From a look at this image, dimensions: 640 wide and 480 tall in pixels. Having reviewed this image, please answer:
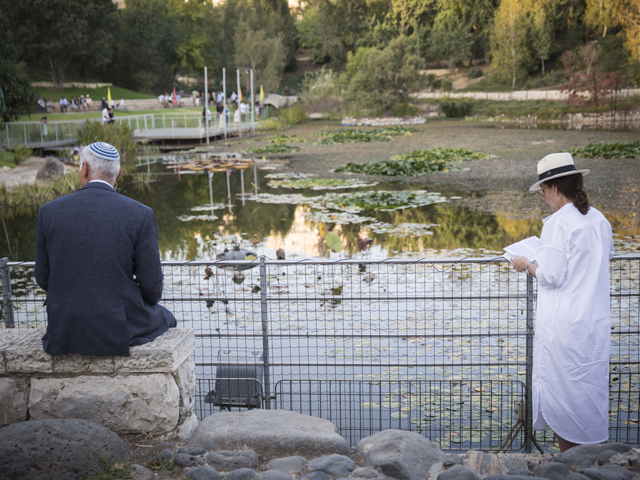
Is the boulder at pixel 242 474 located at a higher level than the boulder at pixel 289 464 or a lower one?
higher

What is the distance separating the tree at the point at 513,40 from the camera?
61750 millimetres

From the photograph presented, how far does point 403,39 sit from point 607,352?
46218 millimetres

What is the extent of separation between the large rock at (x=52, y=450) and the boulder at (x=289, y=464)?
79cm

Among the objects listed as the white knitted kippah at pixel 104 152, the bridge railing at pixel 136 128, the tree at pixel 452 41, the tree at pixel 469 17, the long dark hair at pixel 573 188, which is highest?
the tree at pixel 469 17

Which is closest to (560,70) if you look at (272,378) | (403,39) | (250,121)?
(403,39)

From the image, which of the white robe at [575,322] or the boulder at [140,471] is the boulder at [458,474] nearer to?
the white robe at [575,322]

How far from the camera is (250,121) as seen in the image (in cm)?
4038

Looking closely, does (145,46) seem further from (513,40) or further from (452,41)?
(513,40)

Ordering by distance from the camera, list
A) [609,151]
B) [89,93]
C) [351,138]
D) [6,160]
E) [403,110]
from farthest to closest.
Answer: [89,93] → [403,110] → [351,138] → [609,151] → [6,160]

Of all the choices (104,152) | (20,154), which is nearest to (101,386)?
(104,152)

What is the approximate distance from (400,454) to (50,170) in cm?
→ 1851

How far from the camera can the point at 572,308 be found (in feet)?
11.2

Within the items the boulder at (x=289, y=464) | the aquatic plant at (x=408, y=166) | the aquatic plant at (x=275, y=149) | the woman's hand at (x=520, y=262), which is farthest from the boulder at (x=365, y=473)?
the aquatic plant at (x=275, y=149)

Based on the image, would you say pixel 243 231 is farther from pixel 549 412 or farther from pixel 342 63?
pixel 342 63
